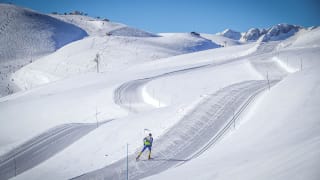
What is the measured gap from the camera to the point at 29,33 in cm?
15938

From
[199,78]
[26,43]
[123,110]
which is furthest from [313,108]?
[26,43]

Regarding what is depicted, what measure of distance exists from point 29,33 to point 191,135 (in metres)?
154

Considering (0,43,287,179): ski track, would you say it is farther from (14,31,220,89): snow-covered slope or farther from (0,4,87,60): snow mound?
(0,4,87,60): snow mound

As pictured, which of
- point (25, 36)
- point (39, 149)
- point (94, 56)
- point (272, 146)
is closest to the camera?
point (272, 146)

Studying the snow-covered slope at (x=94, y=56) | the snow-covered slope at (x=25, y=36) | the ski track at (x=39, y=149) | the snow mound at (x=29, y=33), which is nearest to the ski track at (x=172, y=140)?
the ski track at (x=39, y=149)

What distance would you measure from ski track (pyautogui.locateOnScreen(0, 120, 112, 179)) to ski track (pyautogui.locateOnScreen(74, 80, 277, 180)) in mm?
6499

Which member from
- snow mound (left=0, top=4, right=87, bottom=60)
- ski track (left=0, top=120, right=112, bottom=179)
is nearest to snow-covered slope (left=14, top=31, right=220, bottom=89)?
snow mound (left=0, top=4, right=87, bottom=60)

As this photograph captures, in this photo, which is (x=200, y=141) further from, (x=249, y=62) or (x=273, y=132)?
(x=249, y=62)

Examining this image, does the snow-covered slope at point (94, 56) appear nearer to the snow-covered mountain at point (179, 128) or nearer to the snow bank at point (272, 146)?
the snow-covered mountain at point (179, 128)

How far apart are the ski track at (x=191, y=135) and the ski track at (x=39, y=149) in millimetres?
6499

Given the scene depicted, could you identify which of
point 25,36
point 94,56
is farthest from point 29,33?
point 94,56

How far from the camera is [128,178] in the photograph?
15672 millimetres

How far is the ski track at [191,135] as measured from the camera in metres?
16.8

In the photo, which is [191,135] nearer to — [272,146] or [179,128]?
[179,128]
